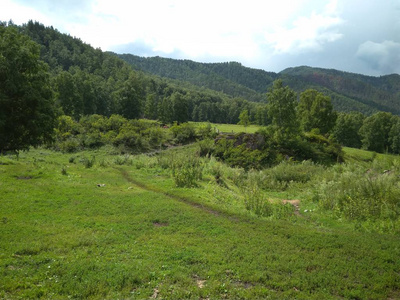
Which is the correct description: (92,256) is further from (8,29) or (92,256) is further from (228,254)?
(8,29)

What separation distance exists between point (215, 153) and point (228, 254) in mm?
27935

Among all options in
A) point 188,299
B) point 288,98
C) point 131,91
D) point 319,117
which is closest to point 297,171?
point 288,98

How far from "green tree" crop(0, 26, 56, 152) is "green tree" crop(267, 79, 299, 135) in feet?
115

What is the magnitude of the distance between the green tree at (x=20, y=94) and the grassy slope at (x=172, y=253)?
3561mm

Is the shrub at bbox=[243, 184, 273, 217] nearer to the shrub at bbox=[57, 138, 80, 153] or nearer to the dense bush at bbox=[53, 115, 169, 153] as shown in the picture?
the dense bush at bbox=[53, 115, 169, 153]

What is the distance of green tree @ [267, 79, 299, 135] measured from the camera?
41938mm

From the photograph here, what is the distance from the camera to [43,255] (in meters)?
8.65

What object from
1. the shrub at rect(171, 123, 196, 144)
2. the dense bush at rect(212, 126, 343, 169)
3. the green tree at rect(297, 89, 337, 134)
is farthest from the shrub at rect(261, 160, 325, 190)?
the shrub at rect(171, 123, 196, 144)


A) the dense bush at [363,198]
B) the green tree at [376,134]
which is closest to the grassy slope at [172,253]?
the dense bush at [363,198]

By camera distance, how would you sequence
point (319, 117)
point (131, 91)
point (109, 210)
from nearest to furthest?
point (109, 210), point (319, 117), point (131, 91)

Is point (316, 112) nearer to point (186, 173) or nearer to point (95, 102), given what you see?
point (186, 173)

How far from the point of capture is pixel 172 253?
9.34 m

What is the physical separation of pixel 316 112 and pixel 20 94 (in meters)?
51.4

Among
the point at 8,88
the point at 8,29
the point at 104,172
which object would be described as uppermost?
the point at 8,29
